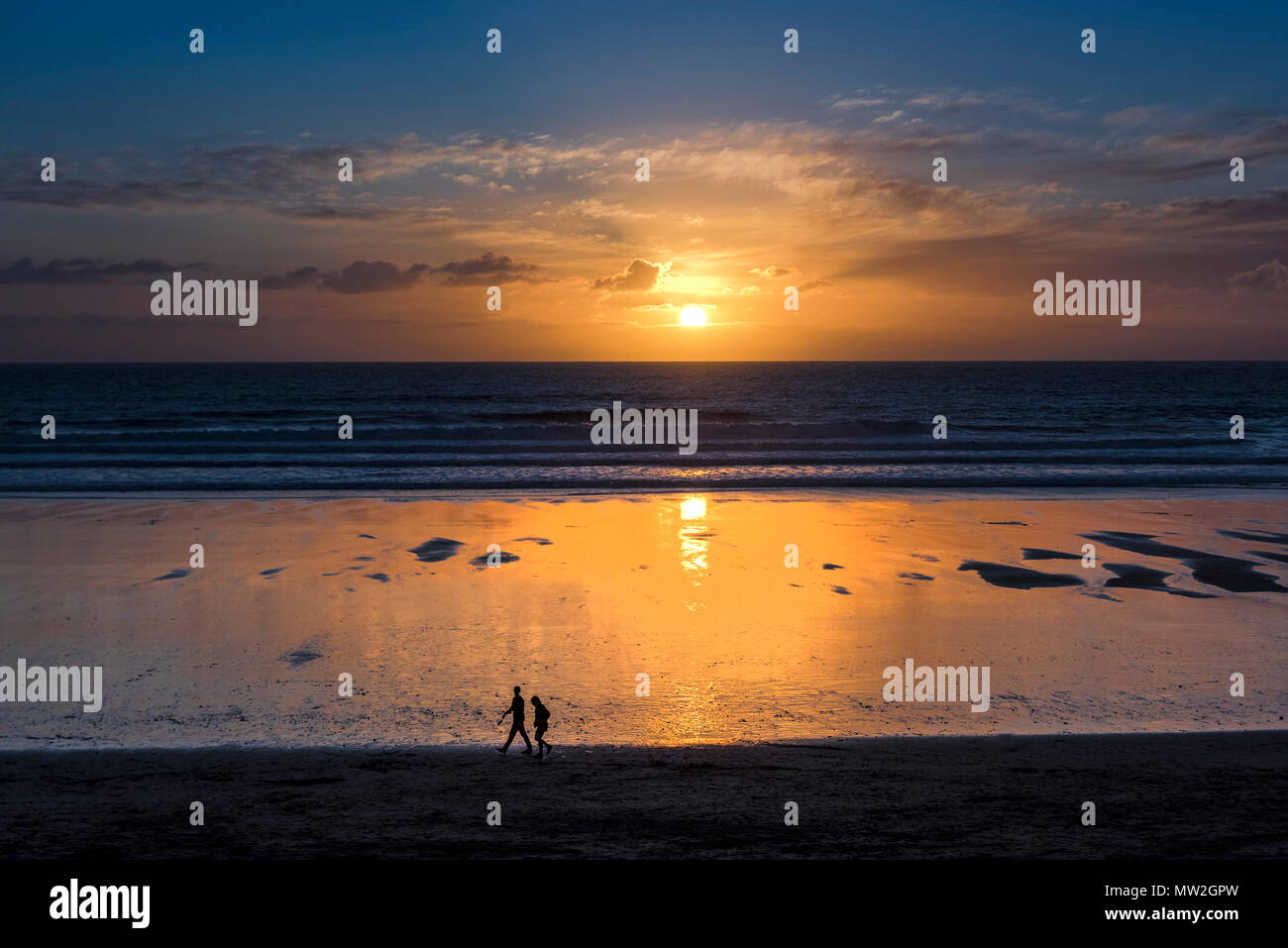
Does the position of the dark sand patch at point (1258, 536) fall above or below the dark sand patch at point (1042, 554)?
above

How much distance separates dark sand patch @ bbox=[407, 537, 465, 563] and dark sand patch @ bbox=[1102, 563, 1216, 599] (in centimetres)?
1366

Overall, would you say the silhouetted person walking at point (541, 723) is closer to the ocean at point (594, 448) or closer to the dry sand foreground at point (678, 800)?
the dry sand foreground at point (678, 800)

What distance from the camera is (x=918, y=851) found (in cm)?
746

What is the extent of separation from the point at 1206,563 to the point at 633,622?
12913 mm

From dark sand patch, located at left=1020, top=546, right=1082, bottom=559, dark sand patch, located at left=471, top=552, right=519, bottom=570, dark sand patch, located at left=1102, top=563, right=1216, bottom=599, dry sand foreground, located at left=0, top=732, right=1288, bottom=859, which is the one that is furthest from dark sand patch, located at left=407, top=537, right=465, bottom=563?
dark sand patch, located at left=1102, top=563, right=1216, bottom=599

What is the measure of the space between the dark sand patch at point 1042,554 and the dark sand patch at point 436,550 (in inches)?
507

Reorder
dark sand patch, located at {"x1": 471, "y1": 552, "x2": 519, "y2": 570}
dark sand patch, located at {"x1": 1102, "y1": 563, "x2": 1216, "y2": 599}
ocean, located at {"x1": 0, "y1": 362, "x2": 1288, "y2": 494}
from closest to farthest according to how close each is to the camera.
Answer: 1. dark sand patch, located at {"x1": 1102, "y1": 563, "x2": 1216, "y2": 599}
2. dark sand patch, located at {"x1": 471, "y1": 552, "x2": 519, "y2": 570}
3. ocean, located at {"x1": 0, "y1": 362, "x2": 1288, "y2": 494}

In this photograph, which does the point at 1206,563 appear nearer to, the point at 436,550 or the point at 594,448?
the point at 436,550

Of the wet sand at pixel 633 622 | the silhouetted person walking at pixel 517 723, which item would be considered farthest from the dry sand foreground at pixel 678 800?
the wet sand at pixel 633 622

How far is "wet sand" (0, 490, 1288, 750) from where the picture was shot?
35.3ft

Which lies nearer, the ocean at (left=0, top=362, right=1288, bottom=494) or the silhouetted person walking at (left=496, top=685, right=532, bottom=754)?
the silhouetted person walking at (left=496, top=685, right=532, bottom=754)

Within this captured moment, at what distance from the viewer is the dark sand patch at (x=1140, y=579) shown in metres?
16.7

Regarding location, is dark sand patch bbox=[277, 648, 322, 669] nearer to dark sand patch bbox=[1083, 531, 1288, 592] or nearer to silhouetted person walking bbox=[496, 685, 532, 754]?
silhouetted person walking bbox=[496, 685, 532, 754]

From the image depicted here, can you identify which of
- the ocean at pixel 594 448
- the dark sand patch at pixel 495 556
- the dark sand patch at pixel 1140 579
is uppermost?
the ocean at pixel 594 448
